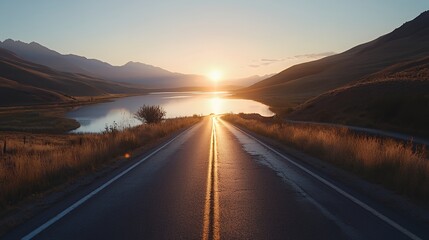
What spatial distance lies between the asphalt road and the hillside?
22.2 meters

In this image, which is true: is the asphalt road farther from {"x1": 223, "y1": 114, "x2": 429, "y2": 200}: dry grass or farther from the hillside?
the hillside

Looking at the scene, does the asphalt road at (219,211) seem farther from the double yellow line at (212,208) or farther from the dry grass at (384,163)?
the dry grass at (384,163)

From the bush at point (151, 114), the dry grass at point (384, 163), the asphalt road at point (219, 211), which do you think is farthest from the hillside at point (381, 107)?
the asphalt road at point (219, 211)

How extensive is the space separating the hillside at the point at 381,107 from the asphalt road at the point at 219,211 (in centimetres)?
2224

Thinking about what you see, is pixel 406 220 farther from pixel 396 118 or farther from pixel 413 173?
pixel 396 118

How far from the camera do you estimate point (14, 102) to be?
125 metres

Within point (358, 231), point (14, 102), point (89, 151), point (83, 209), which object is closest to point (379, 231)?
point (358, 231)

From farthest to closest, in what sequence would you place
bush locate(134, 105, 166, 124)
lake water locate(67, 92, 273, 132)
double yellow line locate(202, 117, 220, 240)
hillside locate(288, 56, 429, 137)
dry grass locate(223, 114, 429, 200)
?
lake water locate(67, 92, 273, 132) < bush locate(134, 105, 166, 124) < hillside locate(288, 56, 429, 137) < dry grass locate(223, 114, 429, 200) < double yellow line locate(202, 117, 220, 240)

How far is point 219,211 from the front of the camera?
830cm

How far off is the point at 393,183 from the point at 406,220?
10.7 ft

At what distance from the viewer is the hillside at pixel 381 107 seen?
34.5m

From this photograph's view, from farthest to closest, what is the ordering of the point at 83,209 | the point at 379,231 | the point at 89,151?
1. the point at 89,151
2. the point at 83,209
3. the point at 379,231

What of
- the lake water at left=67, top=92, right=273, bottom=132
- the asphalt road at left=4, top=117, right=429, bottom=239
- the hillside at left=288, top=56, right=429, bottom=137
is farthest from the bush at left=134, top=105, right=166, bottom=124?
the asphalt road at left=4, top=117, right=429, bottom=239

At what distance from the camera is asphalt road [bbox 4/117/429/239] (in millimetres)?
6848
